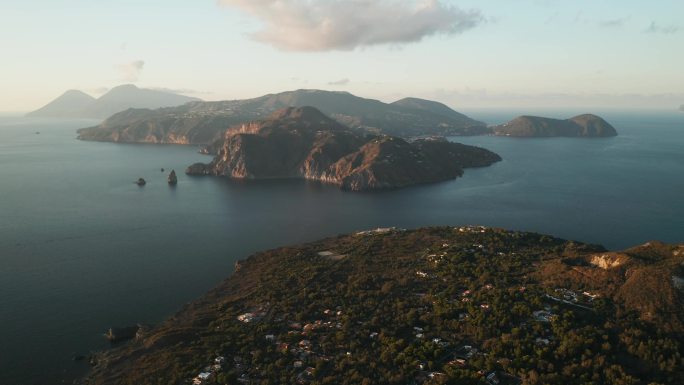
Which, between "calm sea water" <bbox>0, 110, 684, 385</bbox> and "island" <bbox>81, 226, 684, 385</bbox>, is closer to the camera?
"island" <bbox>81, 226, 684, 385</bbox>

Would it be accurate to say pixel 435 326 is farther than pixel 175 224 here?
No

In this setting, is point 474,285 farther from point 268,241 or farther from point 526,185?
point 526,185

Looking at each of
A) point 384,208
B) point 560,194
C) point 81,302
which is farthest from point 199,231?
point 560,194

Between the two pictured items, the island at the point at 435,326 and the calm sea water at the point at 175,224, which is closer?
the island at the point at 435,326
